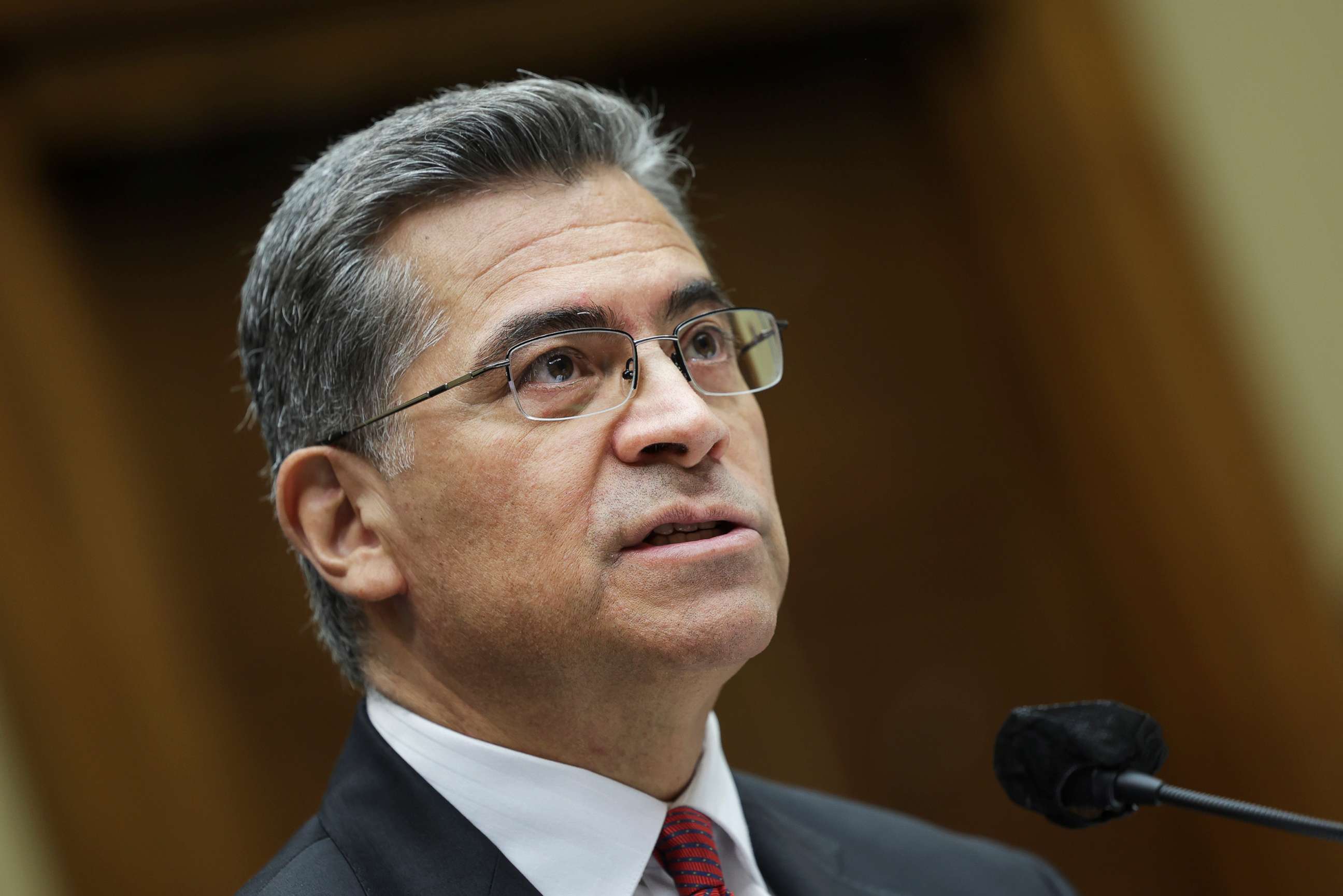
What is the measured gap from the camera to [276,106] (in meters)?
3.22

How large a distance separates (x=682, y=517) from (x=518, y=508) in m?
0.20

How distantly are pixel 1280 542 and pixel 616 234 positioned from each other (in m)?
2.38

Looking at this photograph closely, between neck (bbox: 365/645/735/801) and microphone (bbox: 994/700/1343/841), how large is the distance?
380 millimetres

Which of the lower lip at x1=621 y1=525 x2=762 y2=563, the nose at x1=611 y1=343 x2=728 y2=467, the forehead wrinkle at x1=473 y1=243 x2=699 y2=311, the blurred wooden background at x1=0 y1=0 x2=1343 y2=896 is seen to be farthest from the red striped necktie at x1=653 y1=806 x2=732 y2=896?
the blurred wooden background at x1=0 y1=0 x2=1343 y2=896

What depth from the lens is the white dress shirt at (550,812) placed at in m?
1.52

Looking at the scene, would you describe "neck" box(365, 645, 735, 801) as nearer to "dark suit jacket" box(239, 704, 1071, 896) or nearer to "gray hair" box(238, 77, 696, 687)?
"dark suit jacket" box(239, 704, 1071, 896)

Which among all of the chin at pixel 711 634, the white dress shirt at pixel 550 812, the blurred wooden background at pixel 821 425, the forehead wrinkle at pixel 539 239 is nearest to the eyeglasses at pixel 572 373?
the forehead wrinkle at pixel 539 239

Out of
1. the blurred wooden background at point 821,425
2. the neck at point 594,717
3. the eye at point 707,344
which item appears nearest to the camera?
the neck at point 594,717

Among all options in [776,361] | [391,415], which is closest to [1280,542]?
[776,361]

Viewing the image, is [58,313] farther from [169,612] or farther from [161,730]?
[161,730]

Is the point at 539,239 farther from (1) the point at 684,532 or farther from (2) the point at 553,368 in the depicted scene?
(1) the point at 684,532

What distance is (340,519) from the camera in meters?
1.73

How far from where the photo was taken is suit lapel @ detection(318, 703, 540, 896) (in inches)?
58.5

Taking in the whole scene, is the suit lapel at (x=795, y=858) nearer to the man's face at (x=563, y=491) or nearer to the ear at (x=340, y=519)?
the man's face at (x=563, y=491)
